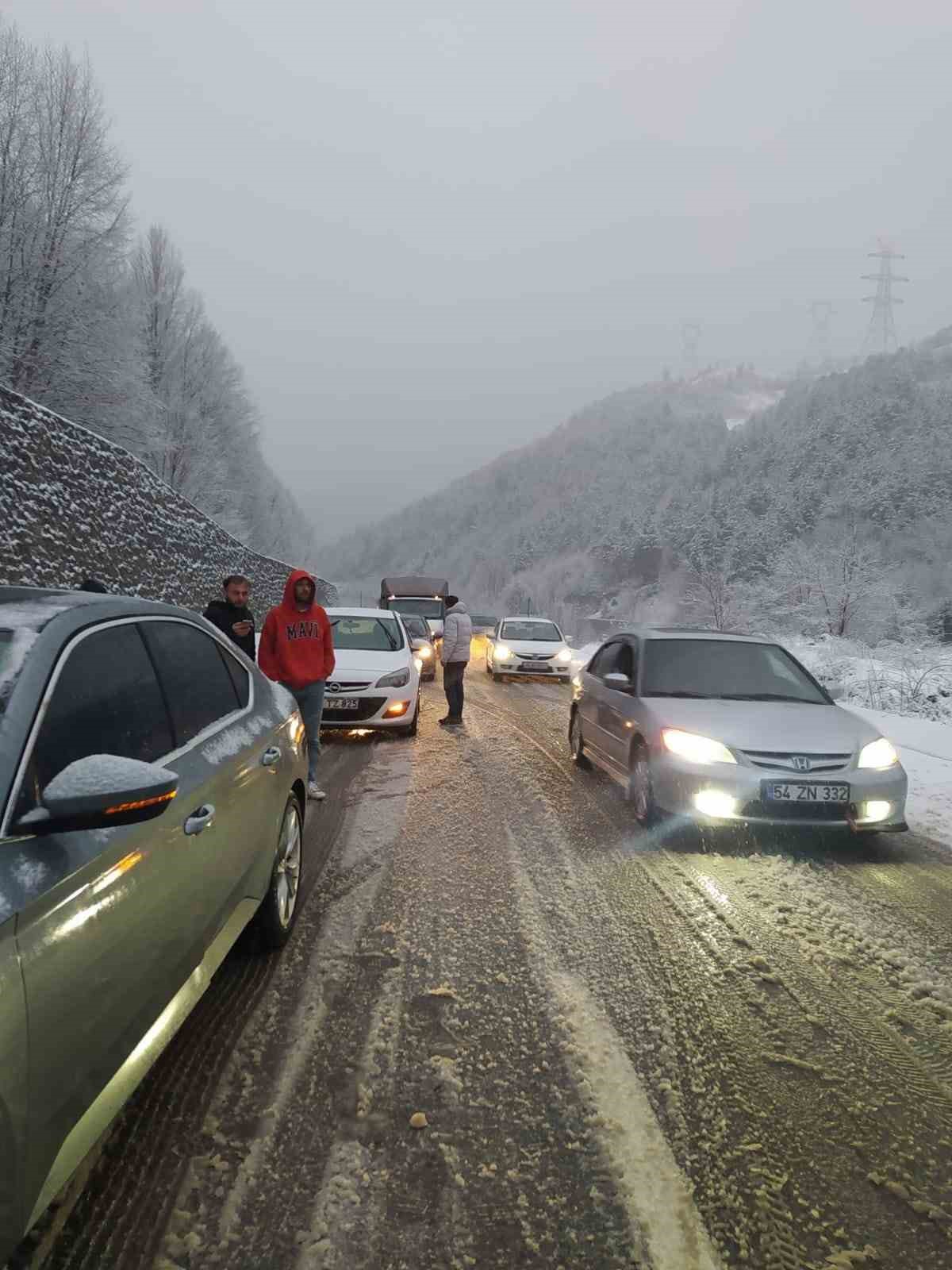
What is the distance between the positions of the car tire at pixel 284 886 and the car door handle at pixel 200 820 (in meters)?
0.91

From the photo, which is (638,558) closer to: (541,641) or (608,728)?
(541,641)

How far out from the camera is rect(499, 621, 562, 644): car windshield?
1734 cm

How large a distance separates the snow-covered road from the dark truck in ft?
51.8

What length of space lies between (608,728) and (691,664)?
91 centimetres

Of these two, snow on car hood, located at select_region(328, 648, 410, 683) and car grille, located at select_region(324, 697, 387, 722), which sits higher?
snow on car hood, located at select_region(328, 648, 410, 683)

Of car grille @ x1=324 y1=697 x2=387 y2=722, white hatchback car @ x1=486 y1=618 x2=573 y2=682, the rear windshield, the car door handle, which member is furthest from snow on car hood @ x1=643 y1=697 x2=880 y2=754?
white hatchback car @ x1=486 y1=618 x2=573 y2=682

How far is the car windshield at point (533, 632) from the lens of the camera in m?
17.3

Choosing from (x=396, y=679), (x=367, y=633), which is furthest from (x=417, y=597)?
(x=396, y=679)

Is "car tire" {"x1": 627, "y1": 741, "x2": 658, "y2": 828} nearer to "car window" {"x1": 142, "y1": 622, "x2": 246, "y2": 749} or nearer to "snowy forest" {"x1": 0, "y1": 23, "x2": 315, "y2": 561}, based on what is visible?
"car window" {"x1": 142, "y1": 622, "x2": 246, "y2": 749}

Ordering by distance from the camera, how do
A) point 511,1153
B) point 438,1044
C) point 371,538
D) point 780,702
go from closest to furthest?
point 511,1153
point 438,1044
point 780,702
point 371,538

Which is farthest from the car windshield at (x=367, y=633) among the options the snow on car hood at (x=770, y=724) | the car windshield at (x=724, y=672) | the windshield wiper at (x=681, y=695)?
the snow on car hood at (x=770, y=724)

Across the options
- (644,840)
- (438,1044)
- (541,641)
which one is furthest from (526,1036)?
(541,641)

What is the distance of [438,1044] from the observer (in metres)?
2.59

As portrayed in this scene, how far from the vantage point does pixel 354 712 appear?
8.35 m
